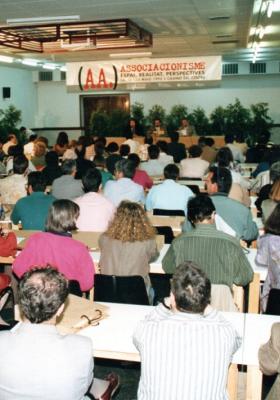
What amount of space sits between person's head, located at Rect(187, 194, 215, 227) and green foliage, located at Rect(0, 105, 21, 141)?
1268 centimetres

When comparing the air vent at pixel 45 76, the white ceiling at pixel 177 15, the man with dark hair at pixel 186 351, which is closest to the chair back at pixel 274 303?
the man with dark hair at pixel 186 351

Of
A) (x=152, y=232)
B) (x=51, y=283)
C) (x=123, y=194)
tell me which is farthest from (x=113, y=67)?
(x=51, y=283)

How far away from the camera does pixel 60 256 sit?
11.9 ft

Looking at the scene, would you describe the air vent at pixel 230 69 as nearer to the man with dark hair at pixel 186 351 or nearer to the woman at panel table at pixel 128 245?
the woman at panel table at pixel 128 245

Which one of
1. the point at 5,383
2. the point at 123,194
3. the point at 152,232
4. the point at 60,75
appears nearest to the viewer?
the point at 5,383

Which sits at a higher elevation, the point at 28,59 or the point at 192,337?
the point at 28,59

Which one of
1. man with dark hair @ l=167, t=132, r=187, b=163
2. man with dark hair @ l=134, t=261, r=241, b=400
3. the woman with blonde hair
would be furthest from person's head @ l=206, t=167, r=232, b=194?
man with dark hair @ l=167, t=132, r=187, b=163

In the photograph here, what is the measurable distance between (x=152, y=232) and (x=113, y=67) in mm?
7689

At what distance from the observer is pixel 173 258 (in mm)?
3607

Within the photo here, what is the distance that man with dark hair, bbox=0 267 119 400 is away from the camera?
205cm

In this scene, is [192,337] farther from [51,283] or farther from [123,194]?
[123,194]

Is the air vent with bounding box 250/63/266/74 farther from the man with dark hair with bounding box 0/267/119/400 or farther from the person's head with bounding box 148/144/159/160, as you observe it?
the man with dark hair with bounding box 0/267/119/400

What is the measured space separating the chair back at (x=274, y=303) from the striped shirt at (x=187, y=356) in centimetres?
112

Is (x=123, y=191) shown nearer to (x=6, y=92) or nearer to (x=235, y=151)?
(x=235, y=151)
